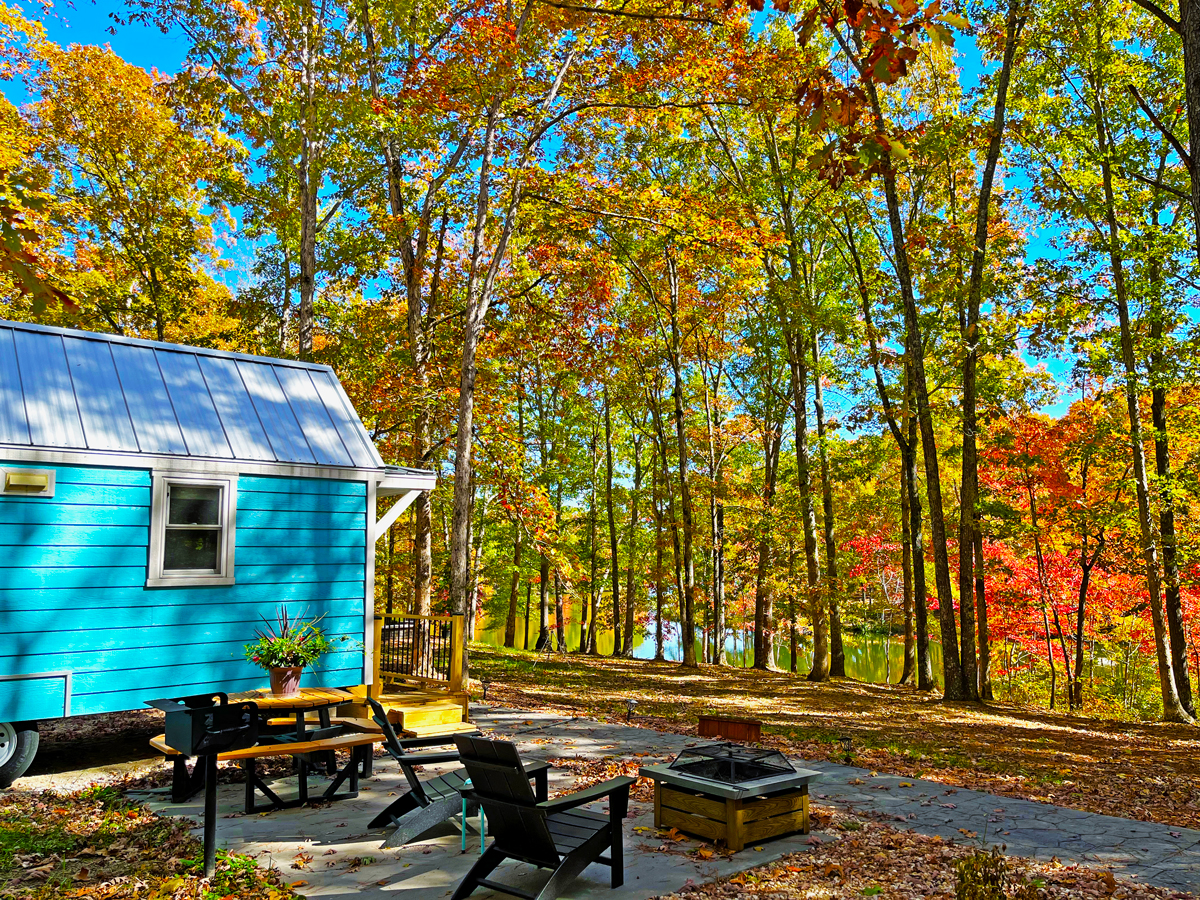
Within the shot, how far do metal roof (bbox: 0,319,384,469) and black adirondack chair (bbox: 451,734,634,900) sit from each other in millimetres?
5203

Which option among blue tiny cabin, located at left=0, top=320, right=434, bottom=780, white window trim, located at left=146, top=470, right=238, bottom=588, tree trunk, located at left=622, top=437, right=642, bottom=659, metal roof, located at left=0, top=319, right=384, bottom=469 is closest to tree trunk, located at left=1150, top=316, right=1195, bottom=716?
blue tiny cabin, located at left=0, top=320, right=434, bottom=780

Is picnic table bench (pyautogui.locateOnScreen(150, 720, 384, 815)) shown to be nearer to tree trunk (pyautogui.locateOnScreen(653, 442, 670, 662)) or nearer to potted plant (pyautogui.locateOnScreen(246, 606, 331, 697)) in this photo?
potted plant (pyautogui.locateOnScreen(246, 606, 331, 697))

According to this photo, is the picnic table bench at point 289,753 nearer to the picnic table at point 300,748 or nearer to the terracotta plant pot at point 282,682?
Answer: the picnic table at point 300,748

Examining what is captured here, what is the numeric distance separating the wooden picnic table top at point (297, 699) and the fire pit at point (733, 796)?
326 centimetres

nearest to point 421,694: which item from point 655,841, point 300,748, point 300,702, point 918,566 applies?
point 300,702

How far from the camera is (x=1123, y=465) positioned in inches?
715

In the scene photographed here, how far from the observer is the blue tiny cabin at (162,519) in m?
7.28

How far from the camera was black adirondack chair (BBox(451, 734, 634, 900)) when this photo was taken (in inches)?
175

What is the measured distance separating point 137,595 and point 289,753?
94.3 inches

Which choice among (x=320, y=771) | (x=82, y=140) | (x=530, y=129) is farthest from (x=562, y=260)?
(x=320, y=771)

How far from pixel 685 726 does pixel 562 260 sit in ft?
37.0

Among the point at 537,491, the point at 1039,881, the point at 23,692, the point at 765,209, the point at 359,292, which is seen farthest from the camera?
the point at 359,292

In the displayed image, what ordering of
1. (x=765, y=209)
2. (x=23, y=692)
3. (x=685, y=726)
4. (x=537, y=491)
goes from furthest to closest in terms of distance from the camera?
(x=765, y=209), (x=537, y=491), (x=685, y=726), (x=23, y=692)

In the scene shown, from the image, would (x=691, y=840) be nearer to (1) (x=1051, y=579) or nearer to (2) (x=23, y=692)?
(2) (x=23, y=692)
